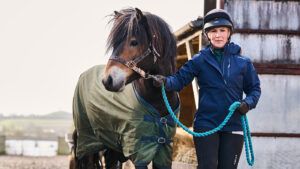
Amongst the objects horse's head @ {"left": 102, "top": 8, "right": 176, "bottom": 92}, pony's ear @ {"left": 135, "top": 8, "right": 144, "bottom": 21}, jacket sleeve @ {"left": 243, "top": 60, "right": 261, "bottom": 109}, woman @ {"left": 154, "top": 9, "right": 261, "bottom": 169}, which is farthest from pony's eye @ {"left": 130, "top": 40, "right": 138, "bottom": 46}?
jacket sleeve @ {"left": 243, "top": 60, "right": 261, "bottom": 109}

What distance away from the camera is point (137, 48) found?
466 cm

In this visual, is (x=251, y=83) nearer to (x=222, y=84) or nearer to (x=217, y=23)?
(x=222, y=84)

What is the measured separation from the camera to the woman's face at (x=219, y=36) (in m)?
4.37

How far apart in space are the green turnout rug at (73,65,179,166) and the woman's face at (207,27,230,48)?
2.62 feet

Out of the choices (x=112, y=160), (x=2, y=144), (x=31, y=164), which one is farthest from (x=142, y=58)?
(x=2, y=144)

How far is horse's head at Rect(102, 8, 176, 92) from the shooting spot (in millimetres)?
4520

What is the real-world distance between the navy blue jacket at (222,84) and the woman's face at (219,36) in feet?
0.21

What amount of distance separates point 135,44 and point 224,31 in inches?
27.4

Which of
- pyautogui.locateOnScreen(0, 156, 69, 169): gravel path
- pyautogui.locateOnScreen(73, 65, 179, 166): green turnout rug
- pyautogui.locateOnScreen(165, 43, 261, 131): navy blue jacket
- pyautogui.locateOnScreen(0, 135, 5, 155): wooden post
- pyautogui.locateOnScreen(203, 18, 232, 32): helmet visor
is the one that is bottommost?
pyautogui.locateOnScreen(0, 135, 5, 155): wooden post

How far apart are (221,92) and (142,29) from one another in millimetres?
835

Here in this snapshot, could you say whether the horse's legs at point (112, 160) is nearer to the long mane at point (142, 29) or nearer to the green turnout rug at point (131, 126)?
the green turnout rug at point (131, 126)

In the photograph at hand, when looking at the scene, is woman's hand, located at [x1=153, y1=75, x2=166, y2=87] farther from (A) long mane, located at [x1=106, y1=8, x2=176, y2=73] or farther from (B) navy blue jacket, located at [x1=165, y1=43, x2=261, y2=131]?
(A) long mane, located at [x1=106, y1=8, x2=176, y2=73]

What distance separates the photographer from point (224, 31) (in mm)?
4387

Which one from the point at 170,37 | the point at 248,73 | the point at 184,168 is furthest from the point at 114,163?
the point at 248,73
